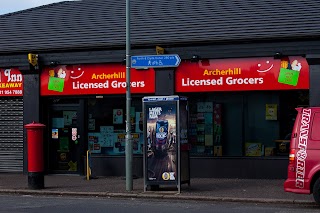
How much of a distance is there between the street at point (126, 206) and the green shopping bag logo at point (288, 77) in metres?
5.53

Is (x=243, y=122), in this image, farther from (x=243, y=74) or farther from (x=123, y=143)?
(x=123, y=143)

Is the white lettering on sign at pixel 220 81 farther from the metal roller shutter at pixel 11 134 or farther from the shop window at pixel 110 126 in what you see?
the metal roller shutter at pixel 11 134

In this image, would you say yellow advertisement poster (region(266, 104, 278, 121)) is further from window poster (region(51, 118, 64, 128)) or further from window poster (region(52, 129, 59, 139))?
window poster (region(52, 129, 59, 139))

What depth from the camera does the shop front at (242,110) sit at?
61.8 feet

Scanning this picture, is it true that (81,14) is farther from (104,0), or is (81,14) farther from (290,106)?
(290,106)

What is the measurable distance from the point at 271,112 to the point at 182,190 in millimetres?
4464

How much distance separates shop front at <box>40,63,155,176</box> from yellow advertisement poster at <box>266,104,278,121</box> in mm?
3753

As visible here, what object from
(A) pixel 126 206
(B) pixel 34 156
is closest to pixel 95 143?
(B) pixel 34 156

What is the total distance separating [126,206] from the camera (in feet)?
45.0

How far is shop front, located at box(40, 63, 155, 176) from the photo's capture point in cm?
2056

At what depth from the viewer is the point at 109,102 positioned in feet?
68.8

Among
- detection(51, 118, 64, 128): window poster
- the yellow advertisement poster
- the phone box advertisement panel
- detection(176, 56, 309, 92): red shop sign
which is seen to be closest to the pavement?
→ the phone box advertisement panel

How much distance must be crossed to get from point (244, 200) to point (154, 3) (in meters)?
9.94

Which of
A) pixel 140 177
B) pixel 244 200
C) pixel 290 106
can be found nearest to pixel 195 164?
pixel 140 177
